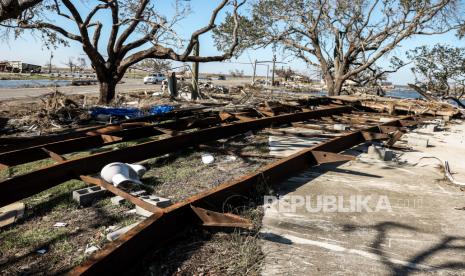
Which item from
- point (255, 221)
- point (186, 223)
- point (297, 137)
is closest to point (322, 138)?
point (297, 137)

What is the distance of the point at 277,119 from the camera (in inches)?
314

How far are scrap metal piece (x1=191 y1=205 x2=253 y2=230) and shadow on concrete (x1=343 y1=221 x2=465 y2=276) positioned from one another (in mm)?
946

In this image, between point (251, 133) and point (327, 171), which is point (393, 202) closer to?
point (327, 171)

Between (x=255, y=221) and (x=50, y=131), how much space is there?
624cm

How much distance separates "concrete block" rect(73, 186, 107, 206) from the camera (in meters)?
3.46

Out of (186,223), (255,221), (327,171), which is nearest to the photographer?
(186,223)

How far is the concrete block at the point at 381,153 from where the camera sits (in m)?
5.36

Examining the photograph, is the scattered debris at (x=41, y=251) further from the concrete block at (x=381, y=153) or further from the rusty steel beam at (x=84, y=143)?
the concrete block at (x=381, y=153)

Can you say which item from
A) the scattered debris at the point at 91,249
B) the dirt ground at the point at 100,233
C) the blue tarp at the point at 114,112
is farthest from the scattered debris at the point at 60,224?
the blue tarp at the point at 114,112

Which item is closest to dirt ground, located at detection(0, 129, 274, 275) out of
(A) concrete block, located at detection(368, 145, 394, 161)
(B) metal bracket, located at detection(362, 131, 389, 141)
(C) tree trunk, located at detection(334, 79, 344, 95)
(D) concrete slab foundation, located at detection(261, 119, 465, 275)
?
(D) concrete slab foundation, located at detection(261, 119, 465, 275)

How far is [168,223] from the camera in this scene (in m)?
2.49

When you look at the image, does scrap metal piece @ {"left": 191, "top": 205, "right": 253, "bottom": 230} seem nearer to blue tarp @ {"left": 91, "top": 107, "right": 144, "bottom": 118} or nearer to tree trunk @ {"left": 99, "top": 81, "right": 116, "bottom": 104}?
blue tarp @ {"left": 91, "top": 107, "right": 144, "bottom": 118}

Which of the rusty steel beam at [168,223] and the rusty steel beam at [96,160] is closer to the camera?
the rusty steel beam at [168,223]

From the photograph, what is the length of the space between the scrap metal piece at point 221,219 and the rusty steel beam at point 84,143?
8.47 ft
